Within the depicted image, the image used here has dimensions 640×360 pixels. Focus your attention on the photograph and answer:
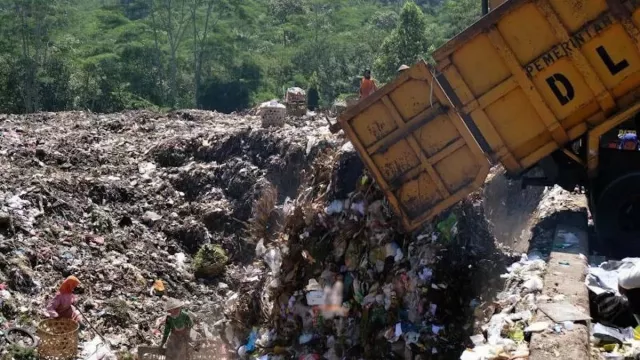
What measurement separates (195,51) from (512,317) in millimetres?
28151

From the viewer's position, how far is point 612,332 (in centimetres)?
425

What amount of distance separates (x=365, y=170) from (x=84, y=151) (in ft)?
22.3

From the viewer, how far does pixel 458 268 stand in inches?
216

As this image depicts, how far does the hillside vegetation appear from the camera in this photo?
79.9 feet

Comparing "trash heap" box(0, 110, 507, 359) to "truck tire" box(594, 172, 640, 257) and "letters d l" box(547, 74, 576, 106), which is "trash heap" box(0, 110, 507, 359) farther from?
"letters d l" box(547, 74, 576, 106)

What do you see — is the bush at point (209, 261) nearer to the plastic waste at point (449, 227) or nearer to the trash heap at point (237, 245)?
the trash heap at point (237, 245)

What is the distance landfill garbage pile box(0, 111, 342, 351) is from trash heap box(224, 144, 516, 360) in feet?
3.09

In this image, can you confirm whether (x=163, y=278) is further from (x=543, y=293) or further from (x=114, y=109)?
(x=114, y=109)

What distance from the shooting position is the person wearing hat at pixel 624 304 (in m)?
4.52

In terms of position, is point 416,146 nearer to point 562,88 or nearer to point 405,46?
point 562,88

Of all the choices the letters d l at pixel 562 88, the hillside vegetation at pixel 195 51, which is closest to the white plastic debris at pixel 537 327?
the letters d l at pixel 562 88

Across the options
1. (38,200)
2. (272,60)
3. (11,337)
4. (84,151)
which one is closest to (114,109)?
(272,60)

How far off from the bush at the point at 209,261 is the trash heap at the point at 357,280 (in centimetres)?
249

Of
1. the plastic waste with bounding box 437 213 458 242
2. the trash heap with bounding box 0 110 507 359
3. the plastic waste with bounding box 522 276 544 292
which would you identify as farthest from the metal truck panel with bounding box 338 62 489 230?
the plastic waste with bounding box 522 276 544 292
